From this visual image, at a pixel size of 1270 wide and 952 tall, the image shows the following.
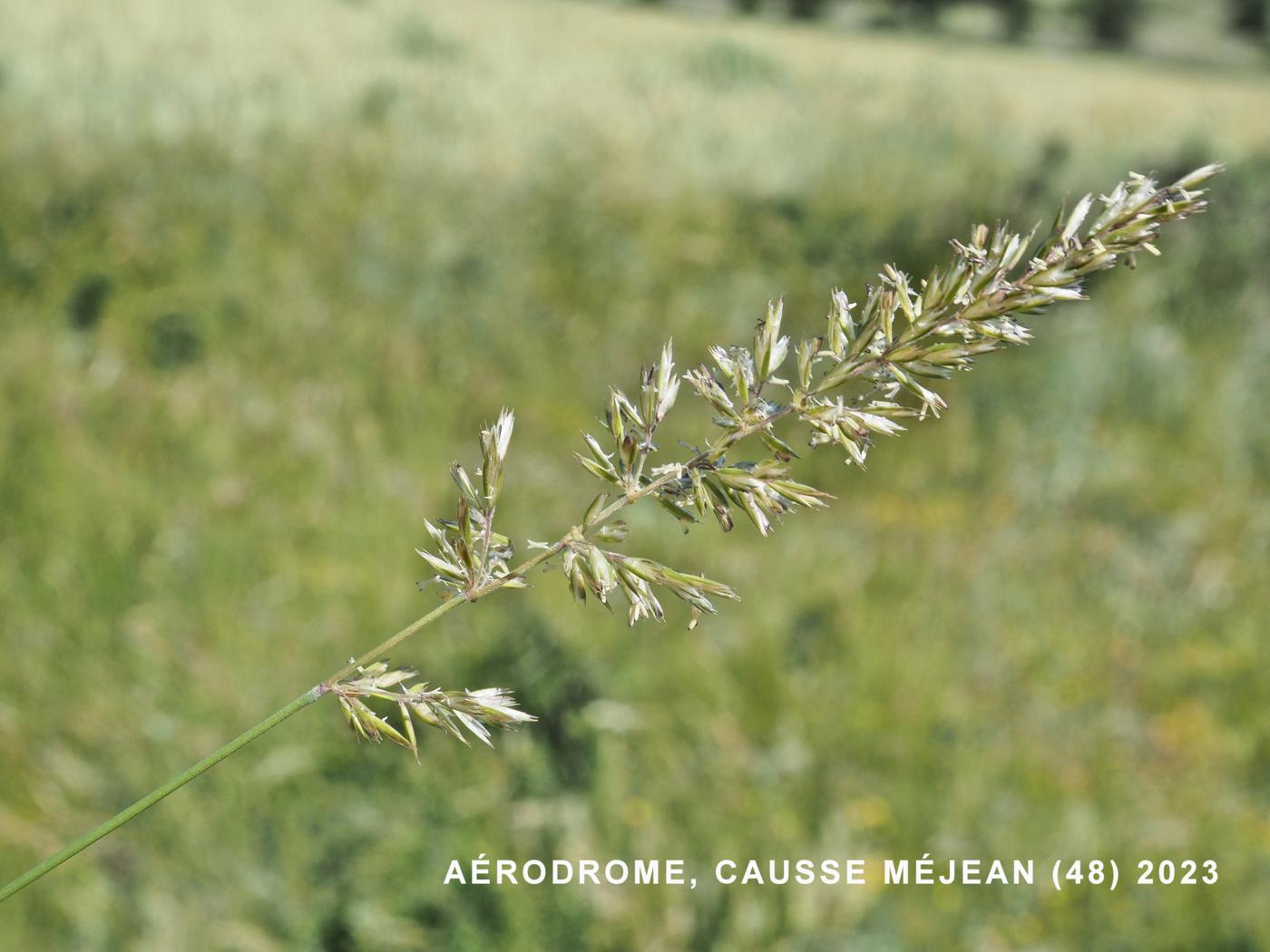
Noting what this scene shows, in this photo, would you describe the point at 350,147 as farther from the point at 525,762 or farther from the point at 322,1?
the point at 322,1

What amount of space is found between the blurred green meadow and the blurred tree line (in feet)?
72.3

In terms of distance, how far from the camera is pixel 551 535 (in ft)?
13.7

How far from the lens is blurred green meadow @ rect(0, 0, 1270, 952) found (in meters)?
2.57

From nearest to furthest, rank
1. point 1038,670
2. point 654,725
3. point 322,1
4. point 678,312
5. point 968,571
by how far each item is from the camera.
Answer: point 654,725 < point 1038,670 < point 968,571 < point 678,312 < point 322,1

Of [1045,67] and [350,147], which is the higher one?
[1045,67]

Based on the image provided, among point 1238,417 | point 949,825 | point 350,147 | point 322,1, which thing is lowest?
point 949,825

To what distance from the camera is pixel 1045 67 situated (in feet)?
62.1

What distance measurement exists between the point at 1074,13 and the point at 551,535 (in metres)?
34.4

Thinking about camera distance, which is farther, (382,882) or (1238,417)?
(1238,417)

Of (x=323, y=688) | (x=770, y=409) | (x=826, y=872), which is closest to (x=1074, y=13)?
(x=826, y=872)

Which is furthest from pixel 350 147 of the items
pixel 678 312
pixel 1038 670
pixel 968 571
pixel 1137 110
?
pixel 1137 110

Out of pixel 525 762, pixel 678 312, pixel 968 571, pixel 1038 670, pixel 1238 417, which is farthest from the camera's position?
pixel 678 312

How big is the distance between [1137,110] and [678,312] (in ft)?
28.8

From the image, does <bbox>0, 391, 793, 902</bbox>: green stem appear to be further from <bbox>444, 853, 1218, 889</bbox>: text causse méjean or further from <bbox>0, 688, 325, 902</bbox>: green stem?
<bbox>444, 853, 1218, 889</bbox>: text causse méjean
